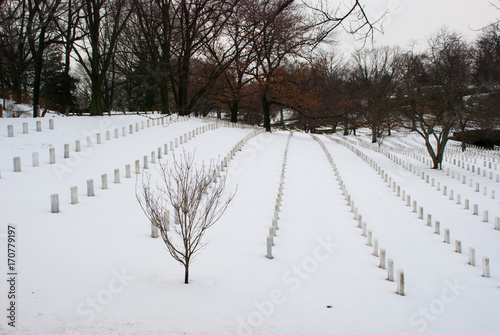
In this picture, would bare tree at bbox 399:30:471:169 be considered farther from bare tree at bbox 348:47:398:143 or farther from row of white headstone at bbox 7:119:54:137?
row of white headstone at bbox 7:119:54:137

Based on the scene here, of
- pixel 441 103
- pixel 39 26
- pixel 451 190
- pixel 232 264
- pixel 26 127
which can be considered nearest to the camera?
pixel 232 264

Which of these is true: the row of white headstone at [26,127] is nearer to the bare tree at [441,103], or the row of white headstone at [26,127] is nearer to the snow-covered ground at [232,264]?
the snow-covered ground at [232,264]

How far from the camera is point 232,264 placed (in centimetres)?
779

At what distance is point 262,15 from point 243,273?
14.1 ft

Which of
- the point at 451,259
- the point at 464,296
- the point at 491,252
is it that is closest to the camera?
the point at 464,296

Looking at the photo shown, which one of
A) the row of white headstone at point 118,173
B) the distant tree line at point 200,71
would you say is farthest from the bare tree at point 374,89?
the row of white headstone at point 118,173

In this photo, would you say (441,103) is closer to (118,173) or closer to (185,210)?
(118,173)

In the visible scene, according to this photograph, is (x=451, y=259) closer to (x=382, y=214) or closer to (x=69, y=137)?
(x=382, y=214)

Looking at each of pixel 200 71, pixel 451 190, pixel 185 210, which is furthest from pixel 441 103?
pixel 185 210

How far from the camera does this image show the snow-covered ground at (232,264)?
551 cm

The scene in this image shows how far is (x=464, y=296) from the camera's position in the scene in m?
8.11

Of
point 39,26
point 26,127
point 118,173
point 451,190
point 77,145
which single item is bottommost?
point 451,190

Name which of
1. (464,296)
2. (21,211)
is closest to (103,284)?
(21,211)

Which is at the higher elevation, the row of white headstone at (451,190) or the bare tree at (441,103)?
the bare tree at (441,103)
